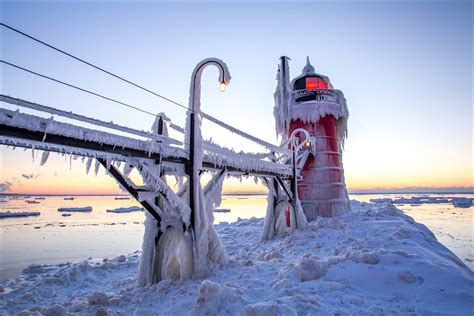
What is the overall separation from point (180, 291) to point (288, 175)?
24.2ft

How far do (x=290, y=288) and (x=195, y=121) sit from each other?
4016mm

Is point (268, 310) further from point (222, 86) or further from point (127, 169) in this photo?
point (222, 86)

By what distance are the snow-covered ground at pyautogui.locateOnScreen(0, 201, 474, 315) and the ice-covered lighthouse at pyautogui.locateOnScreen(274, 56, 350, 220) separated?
5813mm

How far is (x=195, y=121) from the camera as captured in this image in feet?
20.4

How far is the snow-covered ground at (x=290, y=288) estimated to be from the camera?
3971 millimetres

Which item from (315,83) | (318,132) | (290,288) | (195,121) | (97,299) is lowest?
(97,299)

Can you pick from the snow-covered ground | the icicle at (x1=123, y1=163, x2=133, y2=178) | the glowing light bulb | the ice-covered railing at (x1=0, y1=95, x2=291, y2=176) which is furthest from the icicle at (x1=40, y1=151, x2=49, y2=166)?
the glowing light bulb

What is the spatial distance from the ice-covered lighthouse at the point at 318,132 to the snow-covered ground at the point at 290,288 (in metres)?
5.81

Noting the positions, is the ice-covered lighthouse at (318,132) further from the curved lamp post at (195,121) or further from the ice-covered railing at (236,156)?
the curved lamp post at (195,121)

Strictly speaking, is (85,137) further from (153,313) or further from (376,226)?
(376,226)

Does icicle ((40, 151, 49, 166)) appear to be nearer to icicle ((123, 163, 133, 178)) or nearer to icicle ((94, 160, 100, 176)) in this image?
icicle ((94, 160, 100, 176))

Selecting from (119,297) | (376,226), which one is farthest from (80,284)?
(376,226)

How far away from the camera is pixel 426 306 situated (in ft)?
12.8

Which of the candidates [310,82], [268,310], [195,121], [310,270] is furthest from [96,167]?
[310,82]
